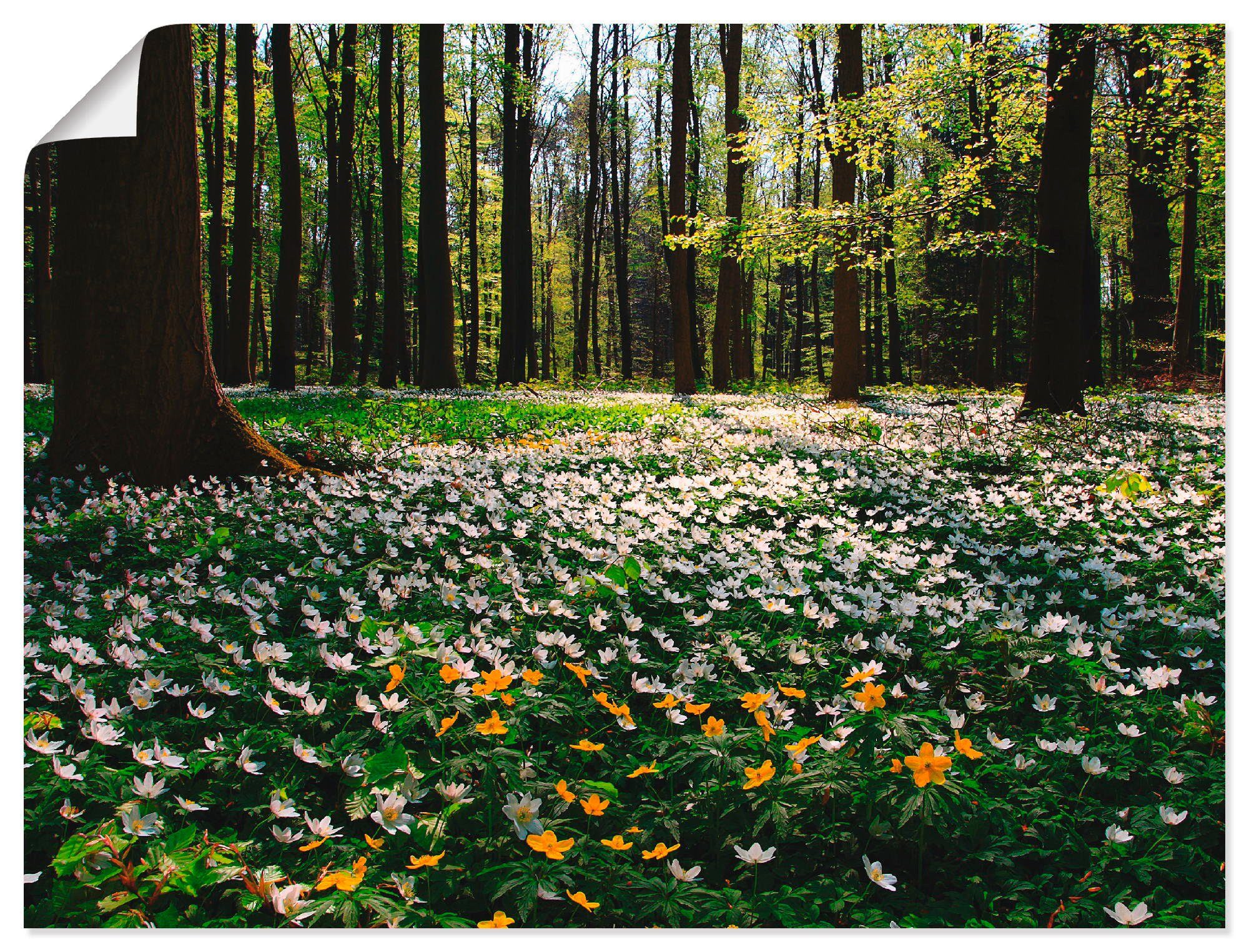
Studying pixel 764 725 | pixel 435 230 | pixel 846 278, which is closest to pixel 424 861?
pixel 764 725

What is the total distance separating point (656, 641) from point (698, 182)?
16022 millimetres

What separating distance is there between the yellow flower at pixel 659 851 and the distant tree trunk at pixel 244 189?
13436mm

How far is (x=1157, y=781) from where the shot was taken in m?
1.89

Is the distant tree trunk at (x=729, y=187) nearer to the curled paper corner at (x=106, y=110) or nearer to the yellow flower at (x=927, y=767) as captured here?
the curled paper corner at (x=106, y=110)

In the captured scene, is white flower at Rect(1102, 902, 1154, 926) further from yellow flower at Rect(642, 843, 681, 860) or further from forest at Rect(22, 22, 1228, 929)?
yellow flower at Rect(642, 843, 681, 860)

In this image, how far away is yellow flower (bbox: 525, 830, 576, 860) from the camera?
4.73 ft

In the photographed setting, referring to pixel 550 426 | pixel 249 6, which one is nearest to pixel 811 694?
pixel 249 6

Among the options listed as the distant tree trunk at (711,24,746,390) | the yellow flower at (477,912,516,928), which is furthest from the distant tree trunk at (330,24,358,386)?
the yellow flower at (477,912,516,928)

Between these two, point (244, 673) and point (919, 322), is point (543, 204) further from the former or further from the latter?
point (244, 673)

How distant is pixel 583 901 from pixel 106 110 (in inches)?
123

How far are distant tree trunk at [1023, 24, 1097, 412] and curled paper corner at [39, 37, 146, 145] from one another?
6.80 meters

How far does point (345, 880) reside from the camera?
140 centimetres

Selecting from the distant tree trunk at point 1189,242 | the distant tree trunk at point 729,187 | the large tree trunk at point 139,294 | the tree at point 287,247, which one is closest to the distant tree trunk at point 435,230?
the tree at point 287,247

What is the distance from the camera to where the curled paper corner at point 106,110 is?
2.55 meters
